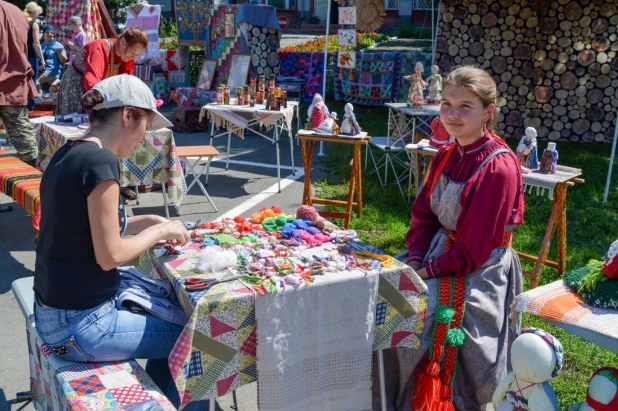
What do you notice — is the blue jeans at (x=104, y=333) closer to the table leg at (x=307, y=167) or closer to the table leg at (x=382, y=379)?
the table leg at (x=382, y=379)

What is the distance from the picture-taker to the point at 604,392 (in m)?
2.06

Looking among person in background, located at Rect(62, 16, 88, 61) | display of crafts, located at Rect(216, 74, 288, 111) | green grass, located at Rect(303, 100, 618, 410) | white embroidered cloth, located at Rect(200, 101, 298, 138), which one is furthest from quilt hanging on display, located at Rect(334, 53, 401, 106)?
white embroidered cloth, located at Rect(200, 101, 298, 138)

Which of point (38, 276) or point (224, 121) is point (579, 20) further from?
point (38, 276)

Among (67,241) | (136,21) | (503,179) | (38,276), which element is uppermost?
(136,21)

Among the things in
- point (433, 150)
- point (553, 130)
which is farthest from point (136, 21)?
point (433, 150)

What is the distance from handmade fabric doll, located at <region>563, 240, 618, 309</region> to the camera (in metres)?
2.14

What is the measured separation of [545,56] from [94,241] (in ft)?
26.0

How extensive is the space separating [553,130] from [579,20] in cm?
148

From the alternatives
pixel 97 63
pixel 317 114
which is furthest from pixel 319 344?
pixel 97 63

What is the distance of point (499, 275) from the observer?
2566mm

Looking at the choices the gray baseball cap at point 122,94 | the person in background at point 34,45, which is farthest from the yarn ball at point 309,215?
the person in background at point 34,45

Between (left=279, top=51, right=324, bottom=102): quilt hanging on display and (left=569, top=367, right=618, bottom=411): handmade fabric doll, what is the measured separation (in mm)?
9804

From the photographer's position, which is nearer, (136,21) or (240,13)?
(240,13)

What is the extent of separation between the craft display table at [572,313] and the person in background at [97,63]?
416 centimetres
